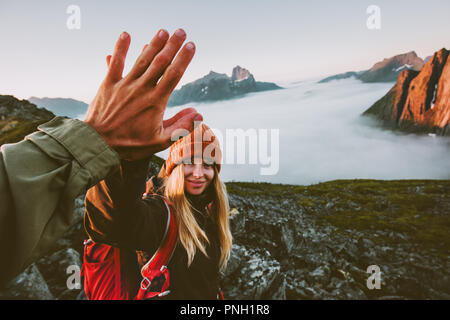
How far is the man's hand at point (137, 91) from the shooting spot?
1611 millimetres

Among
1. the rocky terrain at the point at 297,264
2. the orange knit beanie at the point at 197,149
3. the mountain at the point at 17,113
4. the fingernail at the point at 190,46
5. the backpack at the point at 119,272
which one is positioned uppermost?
the mountain at the point at 17,113

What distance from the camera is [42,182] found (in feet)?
4.00

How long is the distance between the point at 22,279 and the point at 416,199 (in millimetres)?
81854

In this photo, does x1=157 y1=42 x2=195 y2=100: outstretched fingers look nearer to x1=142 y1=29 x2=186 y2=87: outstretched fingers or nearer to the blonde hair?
x1=142 y1=29 x2=186 y2=87: outstretched fingers

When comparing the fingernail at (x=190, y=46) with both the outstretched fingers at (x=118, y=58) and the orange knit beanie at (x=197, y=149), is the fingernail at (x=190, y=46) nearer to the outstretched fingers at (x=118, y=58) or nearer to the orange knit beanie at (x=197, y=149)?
the outstretched fingers at (x=118, y=58)

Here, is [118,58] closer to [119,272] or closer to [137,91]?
[137,91]

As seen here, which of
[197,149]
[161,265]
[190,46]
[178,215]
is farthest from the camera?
[197,149]

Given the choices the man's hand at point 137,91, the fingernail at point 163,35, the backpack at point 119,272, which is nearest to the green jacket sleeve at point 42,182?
the man's hand at point 137,91

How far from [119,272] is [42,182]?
2244mm

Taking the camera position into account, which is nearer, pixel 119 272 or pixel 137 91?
pixel 137 91

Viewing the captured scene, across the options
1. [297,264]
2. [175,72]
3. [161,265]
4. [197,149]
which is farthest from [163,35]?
[297,264]

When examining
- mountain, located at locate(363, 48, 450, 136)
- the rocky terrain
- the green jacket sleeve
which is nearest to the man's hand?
the green jacket sleeve

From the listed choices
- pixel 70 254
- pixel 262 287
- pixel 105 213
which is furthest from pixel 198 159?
pixel 70 254
